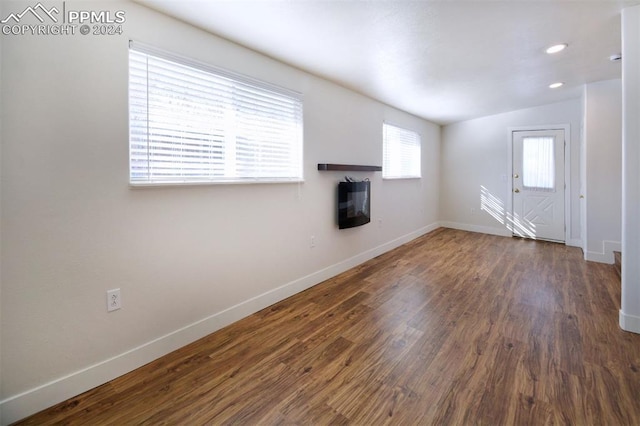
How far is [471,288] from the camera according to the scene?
3.22m

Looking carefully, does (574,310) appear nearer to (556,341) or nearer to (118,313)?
(556,341)

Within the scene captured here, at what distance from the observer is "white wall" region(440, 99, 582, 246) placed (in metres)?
5.07

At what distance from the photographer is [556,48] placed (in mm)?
2754

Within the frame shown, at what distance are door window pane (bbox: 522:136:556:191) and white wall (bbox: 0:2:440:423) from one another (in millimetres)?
5184

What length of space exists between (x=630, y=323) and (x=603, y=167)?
8.85 feet

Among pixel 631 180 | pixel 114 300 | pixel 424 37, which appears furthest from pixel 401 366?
pixel 424 37

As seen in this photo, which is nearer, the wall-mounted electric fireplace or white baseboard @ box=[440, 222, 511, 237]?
the wall-mounted electric fireplace

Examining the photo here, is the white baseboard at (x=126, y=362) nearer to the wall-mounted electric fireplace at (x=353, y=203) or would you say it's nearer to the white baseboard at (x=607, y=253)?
the wall-mounted electric fireplace at (x=353, y=203)

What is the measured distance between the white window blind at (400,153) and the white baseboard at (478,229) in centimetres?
172

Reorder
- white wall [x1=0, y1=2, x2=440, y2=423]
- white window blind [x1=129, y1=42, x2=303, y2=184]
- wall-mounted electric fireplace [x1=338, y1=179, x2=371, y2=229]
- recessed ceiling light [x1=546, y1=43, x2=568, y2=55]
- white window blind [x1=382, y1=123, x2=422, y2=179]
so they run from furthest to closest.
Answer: white window blind [x1=382, y1=123, x2=422, y2=179] < wall-mounted electric fireplace [x1=338, y1=179, x2=371, y2=229] < recessed ceiling light [x1=546, y1=43, x2=568, y2=55] < white window blind [x1=129, y1=42, x2=303, y2=184] < white wall [x1=0, y1=2, x2=440, y2=423]

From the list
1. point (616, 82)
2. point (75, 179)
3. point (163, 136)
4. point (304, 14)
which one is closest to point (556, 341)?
point (304, 14)

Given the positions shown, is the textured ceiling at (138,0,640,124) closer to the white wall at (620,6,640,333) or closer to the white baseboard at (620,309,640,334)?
the white wall at (620,6,640,333)

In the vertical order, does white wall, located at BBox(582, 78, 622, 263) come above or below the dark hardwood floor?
above

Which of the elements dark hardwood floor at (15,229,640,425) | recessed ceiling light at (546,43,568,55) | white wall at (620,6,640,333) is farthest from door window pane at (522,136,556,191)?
white wall at (620,6,640,333)
